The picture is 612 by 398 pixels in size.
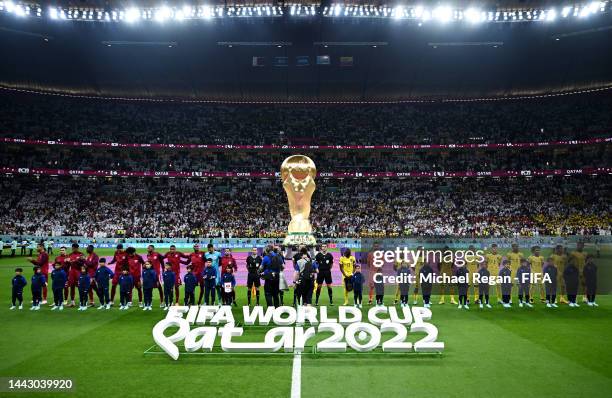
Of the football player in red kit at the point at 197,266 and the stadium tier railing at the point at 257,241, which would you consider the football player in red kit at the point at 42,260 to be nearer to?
the football player in red kit at the point at 197,266

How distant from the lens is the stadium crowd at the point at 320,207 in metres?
37.8

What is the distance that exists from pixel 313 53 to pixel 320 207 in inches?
Answer: 574

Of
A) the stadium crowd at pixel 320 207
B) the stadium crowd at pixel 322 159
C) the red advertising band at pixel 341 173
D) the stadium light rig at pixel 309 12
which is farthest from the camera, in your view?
the stadium crowd at pixel 322 159

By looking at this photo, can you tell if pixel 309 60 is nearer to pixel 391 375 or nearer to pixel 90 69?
pixel 90 69

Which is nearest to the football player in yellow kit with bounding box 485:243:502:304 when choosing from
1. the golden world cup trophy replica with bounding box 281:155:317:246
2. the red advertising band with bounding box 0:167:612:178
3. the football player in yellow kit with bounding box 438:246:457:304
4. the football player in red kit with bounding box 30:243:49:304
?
the football player in yellow kit with bounding box 438:246:457:304

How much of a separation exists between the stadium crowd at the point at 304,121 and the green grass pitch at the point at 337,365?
122 ft

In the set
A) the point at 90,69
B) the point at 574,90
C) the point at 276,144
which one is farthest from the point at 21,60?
the point at 574,90

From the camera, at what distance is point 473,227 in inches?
1521

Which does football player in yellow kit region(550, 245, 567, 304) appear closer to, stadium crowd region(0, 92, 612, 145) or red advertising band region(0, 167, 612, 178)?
red advertising band region(0, 167, 612, 178)

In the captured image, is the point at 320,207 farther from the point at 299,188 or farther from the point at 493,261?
the point at 493,261

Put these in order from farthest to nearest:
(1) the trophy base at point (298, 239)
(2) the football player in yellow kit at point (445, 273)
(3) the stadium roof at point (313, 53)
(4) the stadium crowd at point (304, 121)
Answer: (4) the stadium crowd at point (304, 121) → (3) the stadium roof at point (313, 53) → (1) the trophy base at point (298, 239) → (2) the football player in yellow kit at point (445, 273)

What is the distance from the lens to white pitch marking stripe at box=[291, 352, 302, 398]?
6.88 meters

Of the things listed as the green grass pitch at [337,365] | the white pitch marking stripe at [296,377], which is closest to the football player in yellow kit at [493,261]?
the green grass pitch at [337,365]

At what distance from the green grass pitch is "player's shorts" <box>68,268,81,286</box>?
1.75 metres
